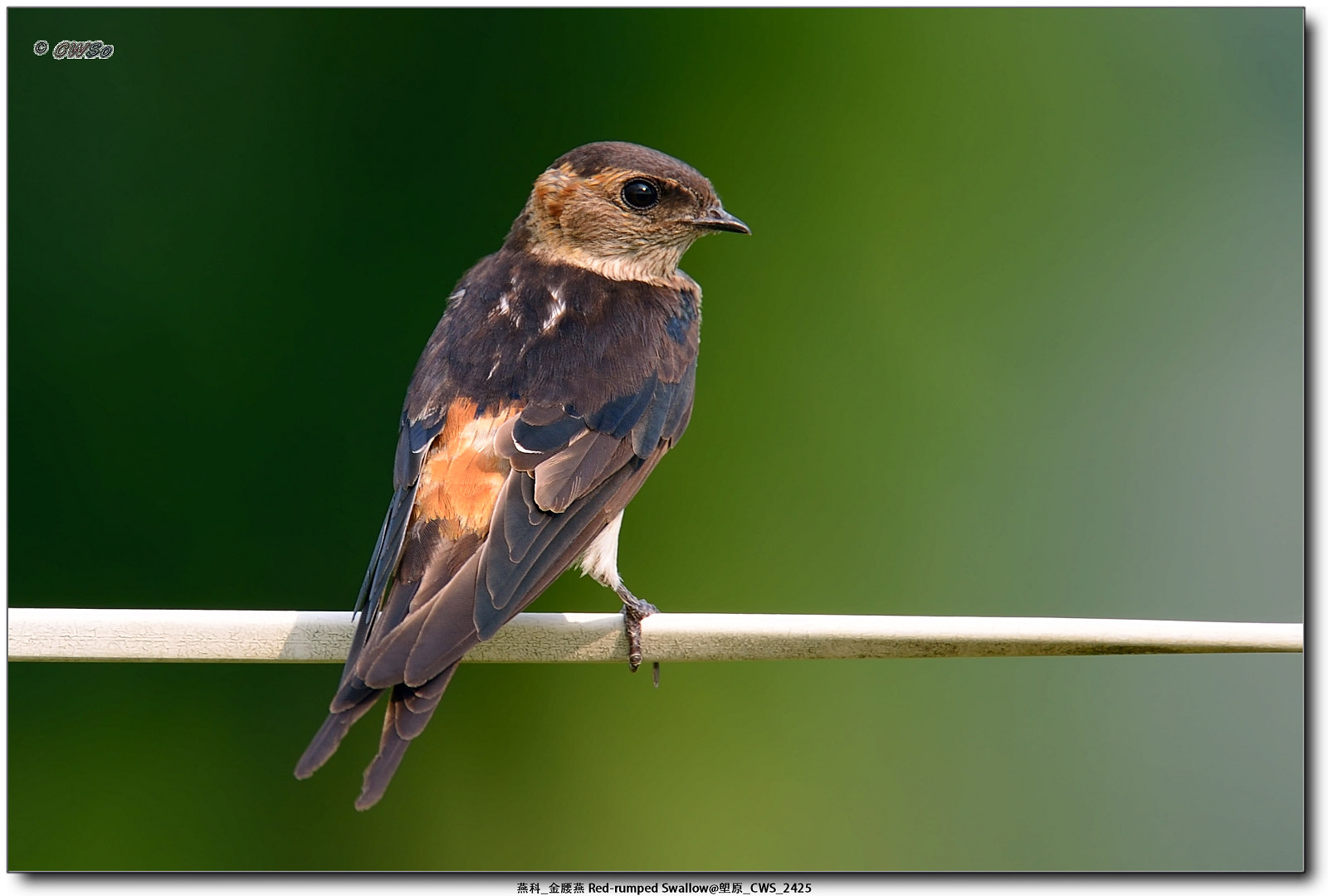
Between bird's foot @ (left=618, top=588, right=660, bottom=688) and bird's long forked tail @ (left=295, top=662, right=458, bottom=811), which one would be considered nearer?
bird's long forked tail @ (left=295, top=662, right=458, bottom=811)

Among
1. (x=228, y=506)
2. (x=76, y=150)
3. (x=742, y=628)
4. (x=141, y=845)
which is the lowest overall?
(x=141, y=845)

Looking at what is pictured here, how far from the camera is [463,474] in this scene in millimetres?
2029

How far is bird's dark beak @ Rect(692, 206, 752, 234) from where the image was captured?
Answer: 2561mm

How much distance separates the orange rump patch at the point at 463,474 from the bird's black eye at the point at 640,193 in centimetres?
62

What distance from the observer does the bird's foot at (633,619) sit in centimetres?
207

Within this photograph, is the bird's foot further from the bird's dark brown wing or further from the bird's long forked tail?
the bird's long forked tail

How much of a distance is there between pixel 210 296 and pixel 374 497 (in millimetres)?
571

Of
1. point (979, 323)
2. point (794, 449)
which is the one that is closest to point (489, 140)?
point (794, 449)

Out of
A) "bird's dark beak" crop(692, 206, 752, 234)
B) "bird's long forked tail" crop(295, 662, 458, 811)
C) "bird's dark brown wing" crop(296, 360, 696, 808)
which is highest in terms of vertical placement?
"bird's dark beak" crop(692, 206, 752, 234)

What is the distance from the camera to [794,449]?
2.95 meters

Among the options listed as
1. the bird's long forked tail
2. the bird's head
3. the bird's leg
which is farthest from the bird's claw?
the bird's head

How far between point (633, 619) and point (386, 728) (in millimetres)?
544

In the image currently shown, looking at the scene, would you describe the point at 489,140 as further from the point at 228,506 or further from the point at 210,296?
the point at 228,506

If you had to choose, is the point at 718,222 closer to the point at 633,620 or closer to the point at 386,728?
the point at 633,620
